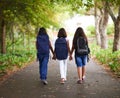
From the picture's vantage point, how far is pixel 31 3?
20344mm

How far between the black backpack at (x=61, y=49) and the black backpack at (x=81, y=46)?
0.49 metres

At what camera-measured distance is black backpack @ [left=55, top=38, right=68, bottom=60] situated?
13094 millimetres

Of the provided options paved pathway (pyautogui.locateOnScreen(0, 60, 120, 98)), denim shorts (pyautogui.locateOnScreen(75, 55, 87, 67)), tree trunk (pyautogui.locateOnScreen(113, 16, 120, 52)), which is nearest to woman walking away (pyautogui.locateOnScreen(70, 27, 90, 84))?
denim shorts (pyautogui.locateOnScreen(75, 55, 87, 67))

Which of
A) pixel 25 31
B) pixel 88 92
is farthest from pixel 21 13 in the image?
pixel 88 92

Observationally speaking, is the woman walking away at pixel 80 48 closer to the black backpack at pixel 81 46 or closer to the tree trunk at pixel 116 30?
the black backpack at pixel 81 46

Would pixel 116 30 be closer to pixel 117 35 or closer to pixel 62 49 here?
pixel 117 35

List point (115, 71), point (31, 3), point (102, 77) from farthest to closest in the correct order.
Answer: point (31, 3) → point (115, 71) → point (102, 77)

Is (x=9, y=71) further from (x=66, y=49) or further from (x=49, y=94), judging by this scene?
(x=49, y=94)

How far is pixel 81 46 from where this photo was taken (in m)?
13.0

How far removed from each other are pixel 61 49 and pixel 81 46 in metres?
0.75

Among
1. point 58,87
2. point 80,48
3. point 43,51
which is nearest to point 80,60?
point 80,48

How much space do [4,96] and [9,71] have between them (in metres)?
6.19

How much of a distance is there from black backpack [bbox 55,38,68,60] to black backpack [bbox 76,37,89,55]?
1.59 ft

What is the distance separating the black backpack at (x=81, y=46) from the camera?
42.6ft
